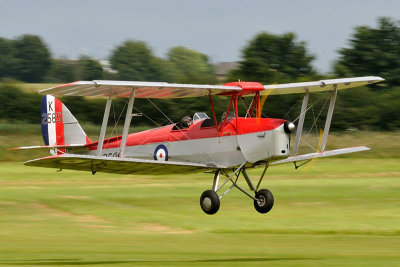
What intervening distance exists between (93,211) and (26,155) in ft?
66.3

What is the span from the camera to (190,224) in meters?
20.3

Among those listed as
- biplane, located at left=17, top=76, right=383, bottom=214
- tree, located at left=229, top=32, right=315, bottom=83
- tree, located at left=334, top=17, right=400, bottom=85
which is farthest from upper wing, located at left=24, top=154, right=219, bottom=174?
tree, located at left=334, top=17, right=400, bottom=85

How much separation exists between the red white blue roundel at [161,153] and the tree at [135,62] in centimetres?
9584

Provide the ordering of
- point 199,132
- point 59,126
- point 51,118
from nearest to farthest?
point 199,132 < point 59,126 < point 51,118

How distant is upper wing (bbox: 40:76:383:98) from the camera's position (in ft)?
50.5

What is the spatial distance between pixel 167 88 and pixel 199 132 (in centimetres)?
138

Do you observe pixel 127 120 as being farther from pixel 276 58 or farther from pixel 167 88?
pixel 276 58

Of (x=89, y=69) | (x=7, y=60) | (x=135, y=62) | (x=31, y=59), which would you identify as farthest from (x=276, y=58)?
(x=7, y=60)

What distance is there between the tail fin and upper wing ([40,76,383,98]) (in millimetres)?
3944

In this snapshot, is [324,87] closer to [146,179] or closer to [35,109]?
[146,179]

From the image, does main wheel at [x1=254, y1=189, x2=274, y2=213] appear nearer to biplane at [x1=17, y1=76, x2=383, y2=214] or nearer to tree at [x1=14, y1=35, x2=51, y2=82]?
biplane at [x1=17, y1=76, x2=383, y2=214]

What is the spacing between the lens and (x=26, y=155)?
42.5m

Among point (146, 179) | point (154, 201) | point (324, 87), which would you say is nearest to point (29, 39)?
point (146, 179)

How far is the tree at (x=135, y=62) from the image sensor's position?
117 meters
